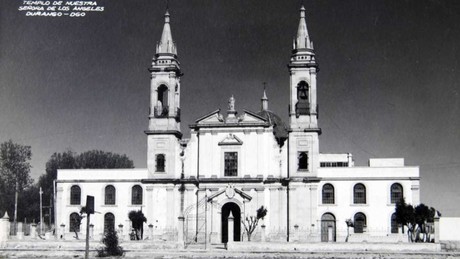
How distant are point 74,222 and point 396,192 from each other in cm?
2444

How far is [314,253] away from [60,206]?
22683mm

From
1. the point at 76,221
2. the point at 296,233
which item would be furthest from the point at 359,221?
the point at 76,221

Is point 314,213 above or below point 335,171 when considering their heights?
below

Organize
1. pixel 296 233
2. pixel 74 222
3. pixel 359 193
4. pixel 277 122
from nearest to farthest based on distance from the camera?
1. pixel 296 233
2. pixel 359 193
3. pixel 74 222
4. pixel 277 122

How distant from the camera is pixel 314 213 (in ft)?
162

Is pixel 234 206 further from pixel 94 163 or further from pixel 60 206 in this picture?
pixel 94 163

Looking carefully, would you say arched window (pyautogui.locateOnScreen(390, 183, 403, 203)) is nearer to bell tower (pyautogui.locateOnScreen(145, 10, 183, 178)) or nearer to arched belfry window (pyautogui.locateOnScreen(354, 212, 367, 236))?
arched belfry window (pyautogui.locateOnScreen(354, 212, 367, 236))

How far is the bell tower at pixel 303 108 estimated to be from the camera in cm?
4984

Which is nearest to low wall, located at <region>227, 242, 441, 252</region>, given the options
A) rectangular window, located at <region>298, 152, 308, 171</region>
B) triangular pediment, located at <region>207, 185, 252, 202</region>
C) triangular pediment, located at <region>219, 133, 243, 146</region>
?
triangular pediment, located at <region>207, 185, 252, 202</region>

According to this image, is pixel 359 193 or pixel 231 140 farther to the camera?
pixel 231 140

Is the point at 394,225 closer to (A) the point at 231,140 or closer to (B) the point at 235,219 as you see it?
(B) the point at 235,219

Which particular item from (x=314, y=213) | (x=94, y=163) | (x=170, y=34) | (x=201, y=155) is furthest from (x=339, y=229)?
(x=94, y=163)

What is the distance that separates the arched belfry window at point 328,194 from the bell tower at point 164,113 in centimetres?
1108

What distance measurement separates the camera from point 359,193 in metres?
50.4
